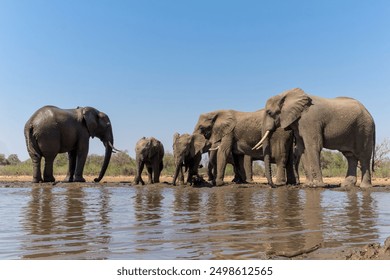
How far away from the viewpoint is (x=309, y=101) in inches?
517

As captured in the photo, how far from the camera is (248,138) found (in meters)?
15.1

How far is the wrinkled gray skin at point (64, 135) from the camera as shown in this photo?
626 inches

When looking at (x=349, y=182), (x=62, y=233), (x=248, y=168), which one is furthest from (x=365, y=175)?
(x=62, y=233)

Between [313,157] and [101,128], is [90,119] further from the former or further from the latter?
[313,157]

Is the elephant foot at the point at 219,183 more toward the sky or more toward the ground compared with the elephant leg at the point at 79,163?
more toward the ground

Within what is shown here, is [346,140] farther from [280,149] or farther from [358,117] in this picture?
[280,149]

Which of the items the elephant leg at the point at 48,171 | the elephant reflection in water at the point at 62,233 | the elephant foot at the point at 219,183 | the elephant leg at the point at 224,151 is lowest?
the elephant reflection in water at the point at 62,233

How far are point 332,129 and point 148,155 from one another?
5.84 m

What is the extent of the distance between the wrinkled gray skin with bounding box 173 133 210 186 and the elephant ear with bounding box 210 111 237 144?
0.38 meters

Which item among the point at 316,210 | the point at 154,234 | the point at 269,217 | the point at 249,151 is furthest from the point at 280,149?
the point at 154,234

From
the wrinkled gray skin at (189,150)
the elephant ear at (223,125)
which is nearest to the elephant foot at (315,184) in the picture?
the elephant ear at (223,125)

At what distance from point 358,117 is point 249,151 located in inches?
139

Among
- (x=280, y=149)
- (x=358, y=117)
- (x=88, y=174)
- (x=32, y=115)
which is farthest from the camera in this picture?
(x=88, y=174)

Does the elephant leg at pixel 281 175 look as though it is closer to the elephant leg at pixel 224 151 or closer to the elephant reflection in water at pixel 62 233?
the elephant leg at pixel 224 151
